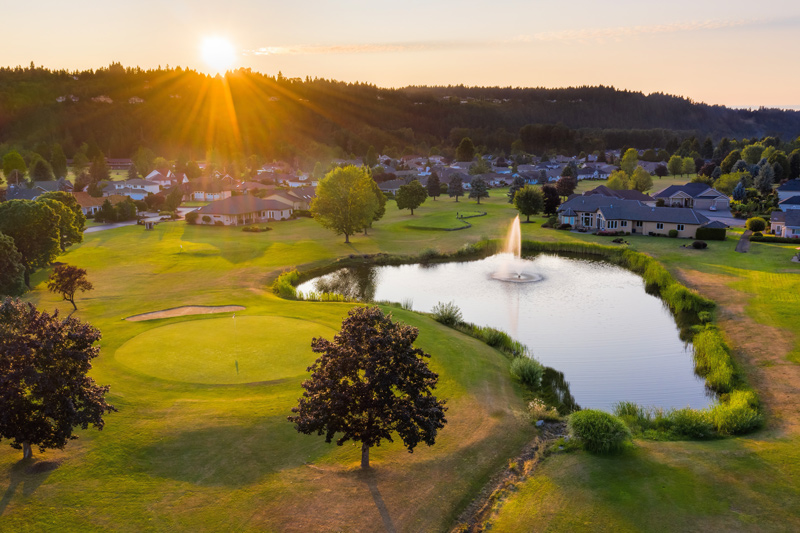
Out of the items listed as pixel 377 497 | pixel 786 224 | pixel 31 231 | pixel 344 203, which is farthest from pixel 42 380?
pixel 786 224

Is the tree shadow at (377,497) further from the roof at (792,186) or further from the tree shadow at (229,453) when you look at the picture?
the roof at (792,186)

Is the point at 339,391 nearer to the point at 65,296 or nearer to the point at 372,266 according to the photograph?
the point at 65,296

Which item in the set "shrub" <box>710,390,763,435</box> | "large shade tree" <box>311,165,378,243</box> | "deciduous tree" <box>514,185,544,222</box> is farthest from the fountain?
"shrub" <box>710,390,763,435</box>

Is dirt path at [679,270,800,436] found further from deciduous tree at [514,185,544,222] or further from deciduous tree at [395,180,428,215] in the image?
deciduous tree at [395,180,428,215]

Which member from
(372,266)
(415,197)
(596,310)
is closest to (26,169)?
(415,197)

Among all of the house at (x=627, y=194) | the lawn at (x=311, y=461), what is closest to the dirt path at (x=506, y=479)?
the lawn at (x=311, y=461)

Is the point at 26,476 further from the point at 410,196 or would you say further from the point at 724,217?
the point at 724,217
